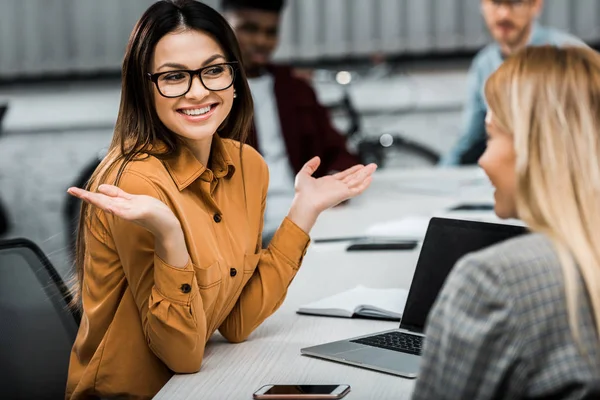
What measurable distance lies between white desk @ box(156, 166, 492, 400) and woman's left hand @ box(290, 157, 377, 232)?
190 millimetres

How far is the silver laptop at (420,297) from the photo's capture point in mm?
1271

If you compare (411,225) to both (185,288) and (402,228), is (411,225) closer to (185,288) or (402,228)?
(402,228)

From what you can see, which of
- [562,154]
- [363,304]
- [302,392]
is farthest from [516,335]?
[363,304]

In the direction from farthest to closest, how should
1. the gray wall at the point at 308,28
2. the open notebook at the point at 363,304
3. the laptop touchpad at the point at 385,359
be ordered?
the gray wall at the point at 308,28 < the open notebook at the point at 363,304 < the laptop touchpad at the point at 385,359

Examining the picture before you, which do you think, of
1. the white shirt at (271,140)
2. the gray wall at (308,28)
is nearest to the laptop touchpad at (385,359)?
the white shirt at (271,140)

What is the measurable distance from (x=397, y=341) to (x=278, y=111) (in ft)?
6.93

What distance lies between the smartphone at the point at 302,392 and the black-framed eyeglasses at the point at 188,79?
539 mm

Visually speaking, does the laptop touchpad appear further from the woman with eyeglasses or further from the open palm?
the open palm

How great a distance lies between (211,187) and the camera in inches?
59.4

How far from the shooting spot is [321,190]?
1596 mm

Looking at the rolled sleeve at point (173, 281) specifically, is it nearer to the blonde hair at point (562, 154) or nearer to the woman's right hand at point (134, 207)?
the woman's right hand at point (134, 207)

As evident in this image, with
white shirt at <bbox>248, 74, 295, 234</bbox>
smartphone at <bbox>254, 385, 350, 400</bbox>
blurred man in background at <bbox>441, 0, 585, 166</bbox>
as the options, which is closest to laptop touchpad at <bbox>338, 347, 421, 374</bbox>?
smartphone at <bbox>254, 385, 350, 400</bbox>

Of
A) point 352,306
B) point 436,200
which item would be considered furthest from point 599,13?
point 352,306

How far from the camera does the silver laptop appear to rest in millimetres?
1271
